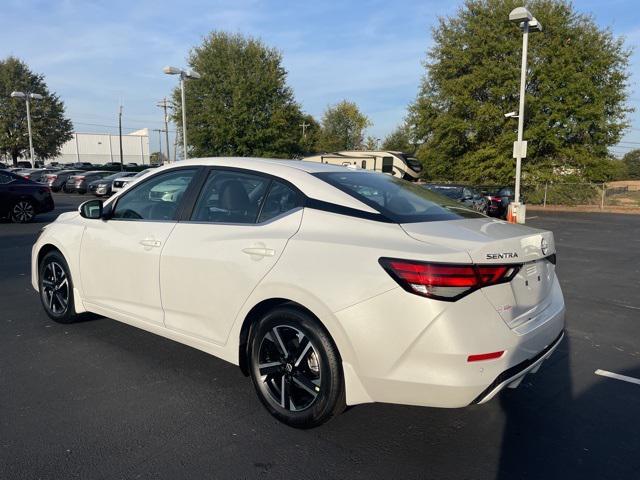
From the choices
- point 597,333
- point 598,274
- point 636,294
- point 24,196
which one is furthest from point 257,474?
point 24,196

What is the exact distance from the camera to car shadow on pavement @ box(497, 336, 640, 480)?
2.75 meters

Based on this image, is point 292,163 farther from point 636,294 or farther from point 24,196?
point 24,196

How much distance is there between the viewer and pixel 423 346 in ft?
8.54

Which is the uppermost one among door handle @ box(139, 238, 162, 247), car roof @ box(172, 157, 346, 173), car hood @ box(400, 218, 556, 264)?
car roof @ box(172, 157, 346, 173)

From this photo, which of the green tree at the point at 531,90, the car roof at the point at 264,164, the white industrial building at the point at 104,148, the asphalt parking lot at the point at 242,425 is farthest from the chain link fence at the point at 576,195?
the white industrial building at the point at 104,148

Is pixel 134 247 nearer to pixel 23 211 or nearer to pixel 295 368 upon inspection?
pixel 295 368

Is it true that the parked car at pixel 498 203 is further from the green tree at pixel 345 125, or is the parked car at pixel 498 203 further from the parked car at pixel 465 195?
the green tree at pixel 345 125

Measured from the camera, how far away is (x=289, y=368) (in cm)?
313

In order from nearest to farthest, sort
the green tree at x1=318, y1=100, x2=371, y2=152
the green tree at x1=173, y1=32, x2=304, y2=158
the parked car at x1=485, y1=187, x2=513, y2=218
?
the parked car at x1=485, y1=187, x2=513, y2=218
the green tree at x1=173, y1=32, x2=304, y2=158
the green tree at x1=318, y1=100, x2=371, y2=152

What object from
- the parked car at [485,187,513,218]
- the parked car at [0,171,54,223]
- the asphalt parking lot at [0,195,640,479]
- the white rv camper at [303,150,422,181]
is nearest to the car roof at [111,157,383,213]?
the asphalt parking lot at [0,195,640,479]

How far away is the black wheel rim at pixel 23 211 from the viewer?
14209 millimetres

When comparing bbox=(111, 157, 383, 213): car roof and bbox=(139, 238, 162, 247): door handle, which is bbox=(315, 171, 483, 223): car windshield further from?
bbox=(139, 238, 162, 247): door handle

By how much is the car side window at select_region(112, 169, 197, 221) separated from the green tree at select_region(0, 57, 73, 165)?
55.6m

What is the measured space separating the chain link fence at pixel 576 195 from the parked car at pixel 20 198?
24.3m
